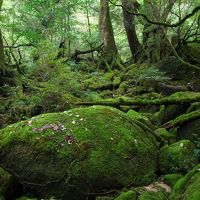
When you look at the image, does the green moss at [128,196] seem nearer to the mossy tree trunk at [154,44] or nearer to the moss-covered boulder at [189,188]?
the moss-covered boulder at [189,188]

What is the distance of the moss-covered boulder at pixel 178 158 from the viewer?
515 cm

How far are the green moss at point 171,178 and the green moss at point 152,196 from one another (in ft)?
1.28

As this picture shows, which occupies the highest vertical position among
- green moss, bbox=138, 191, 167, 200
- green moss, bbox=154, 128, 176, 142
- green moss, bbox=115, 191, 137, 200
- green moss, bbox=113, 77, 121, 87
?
green moss, bbox=113, 77, 121, 87

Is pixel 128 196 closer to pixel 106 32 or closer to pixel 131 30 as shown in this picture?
pixel 131 30

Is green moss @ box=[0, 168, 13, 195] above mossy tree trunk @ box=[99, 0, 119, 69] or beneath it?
beneath

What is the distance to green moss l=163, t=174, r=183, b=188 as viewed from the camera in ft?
15.9

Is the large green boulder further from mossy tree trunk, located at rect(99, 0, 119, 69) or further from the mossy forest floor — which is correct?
mossy tree trunk, located at rect(99, 0, 119, 69)

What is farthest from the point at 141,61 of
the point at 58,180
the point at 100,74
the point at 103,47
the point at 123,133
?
the point at 58,180

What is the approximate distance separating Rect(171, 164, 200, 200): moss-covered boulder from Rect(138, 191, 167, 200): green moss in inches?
9.0

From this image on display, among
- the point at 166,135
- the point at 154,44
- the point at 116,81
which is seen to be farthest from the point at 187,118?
the point at 154,44

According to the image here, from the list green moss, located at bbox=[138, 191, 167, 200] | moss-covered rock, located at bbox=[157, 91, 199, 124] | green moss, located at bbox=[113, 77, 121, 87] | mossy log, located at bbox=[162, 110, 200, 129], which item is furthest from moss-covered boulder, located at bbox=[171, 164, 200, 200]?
green moss, located at bbox=[113, 77, 121, 87]

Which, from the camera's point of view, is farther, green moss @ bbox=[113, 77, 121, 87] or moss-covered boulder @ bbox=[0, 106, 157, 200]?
green moss @ bbox=[113, 77, 121, 87]

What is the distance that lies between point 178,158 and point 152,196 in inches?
43.9

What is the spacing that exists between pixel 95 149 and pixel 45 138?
82 centimetres
